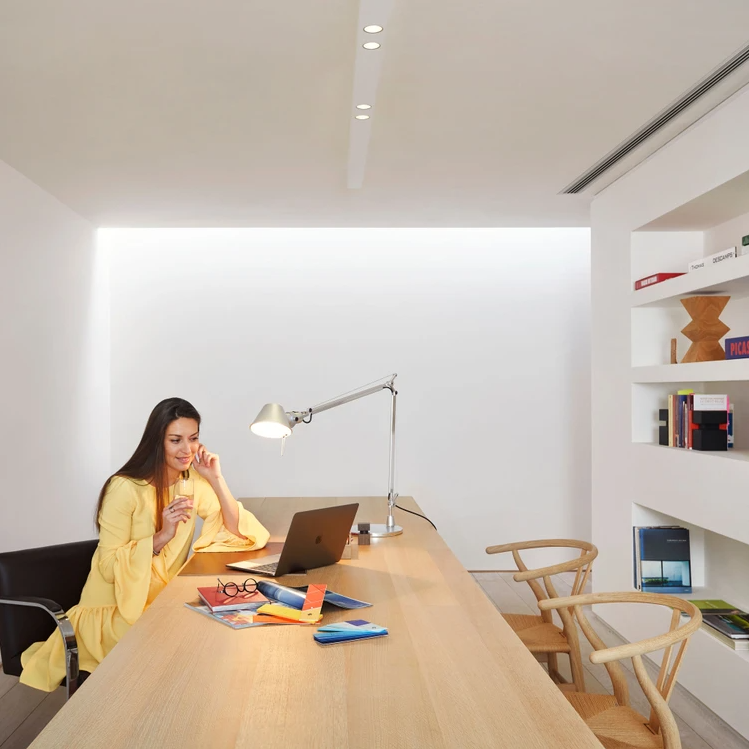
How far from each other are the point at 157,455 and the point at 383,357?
10.3ft

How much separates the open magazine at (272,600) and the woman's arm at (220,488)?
0.73 metres

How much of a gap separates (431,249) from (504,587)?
2513 millimetres

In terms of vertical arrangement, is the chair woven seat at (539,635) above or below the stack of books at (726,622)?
above

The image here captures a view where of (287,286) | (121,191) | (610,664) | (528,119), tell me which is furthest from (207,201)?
(610,664)

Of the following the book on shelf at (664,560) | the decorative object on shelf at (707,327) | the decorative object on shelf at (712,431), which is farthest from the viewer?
the book on shelf at (664,560)

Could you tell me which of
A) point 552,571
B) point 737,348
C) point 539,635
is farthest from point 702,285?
point 539,635

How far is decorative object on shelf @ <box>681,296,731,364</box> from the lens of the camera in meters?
3.61

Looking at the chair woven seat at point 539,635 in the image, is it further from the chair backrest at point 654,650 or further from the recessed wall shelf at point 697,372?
the recessed wall shelf at point 697,372

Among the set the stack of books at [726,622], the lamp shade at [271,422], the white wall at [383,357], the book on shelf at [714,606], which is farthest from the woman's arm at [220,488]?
the white wall at [383,357]

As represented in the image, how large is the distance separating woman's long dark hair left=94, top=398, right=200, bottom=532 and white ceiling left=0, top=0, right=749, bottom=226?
4.13 feet

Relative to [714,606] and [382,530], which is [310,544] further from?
[714,606]

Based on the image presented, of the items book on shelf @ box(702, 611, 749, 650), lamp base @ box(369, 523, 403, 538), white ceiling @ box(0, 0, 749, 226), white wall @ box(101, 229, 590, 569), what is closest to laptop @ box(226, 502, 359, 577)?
lamp base @ box(369, 523, 403, 538)

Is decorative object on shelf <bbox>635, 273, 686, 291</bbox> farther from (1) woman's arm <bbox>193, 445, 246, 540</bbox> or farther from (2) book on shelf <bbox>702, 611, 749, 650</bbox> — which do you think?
(1) woman's arm <bbox>193, 445, 246, 540</bbox>

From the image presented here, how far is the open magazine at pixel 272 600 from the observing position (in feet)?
6.63
